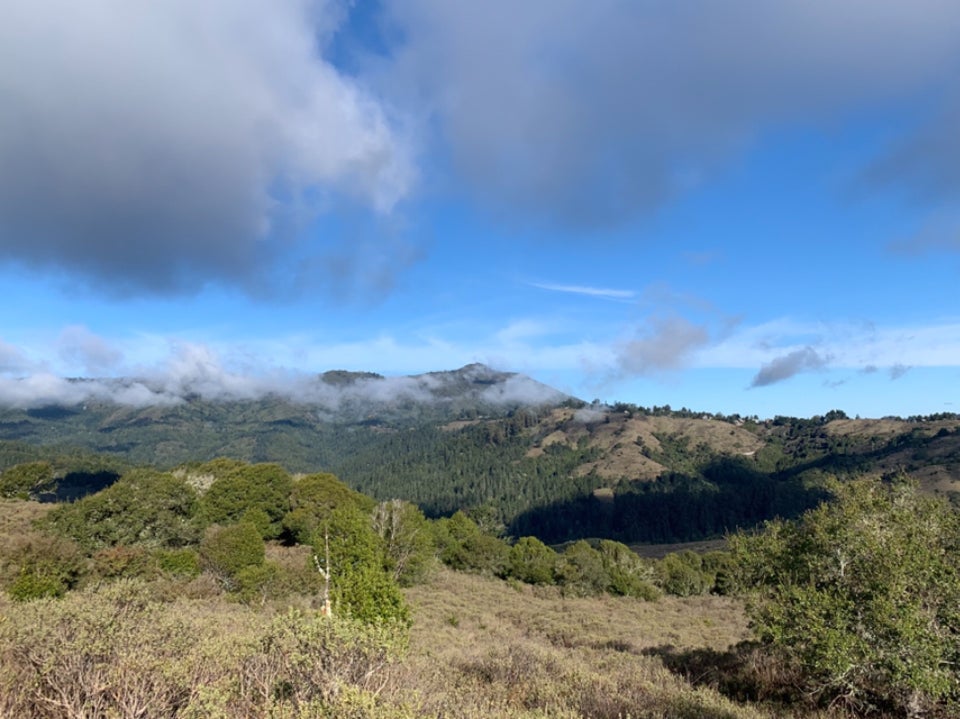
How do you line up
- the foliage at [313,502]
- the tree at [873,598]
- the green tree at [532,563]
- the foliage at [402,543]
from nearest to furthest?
1. the tree at [873,598]
2. the foliage at [402,543]
3. the foliage at [313,502]
4. the green tree at [532,563]

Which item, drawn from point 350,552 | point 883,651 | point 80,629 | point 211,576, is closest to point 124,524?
point 211,576

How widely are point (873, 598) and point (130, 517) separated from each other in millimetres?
51622

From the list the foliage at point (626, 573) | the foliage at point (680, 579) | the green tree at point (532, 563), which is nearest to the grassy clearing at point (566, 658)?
the foliage at point (626, 573)

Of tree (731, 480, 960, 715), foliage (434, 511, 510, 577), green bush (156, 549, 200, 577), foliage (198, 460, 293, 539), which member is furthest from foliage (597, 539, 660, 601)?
tree (731, 480, 960, 715)

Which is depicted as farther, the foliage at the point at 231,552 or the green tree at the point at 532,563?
the green tree at the point at 532,563

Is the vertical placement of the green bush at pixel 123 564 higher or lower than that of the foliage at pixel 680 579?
higher

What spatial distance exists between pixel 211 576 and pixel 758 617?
101 ft

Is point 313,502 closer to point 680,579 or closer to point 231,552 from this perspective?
point 231,552

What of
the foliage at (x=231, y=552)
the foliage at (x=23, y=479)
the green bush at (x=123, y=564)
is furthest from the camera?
the foliage at (x=23, y=479)

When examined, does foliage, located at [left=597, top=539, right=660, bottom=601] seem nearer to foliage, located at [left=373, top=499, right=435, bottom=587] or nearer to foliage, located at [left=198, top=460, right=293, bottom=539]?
foliage, located at [left=373, top=499, right=435, bottom=587]

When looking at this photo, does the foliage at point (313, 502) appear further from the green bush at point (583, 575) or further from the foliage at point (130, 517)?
the green bush at point (583, 575)

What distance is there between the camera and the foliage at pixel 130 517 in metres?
42.9

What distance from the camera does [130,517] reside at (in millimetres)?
44406

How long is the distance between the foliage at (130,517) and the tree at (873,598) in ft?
154
